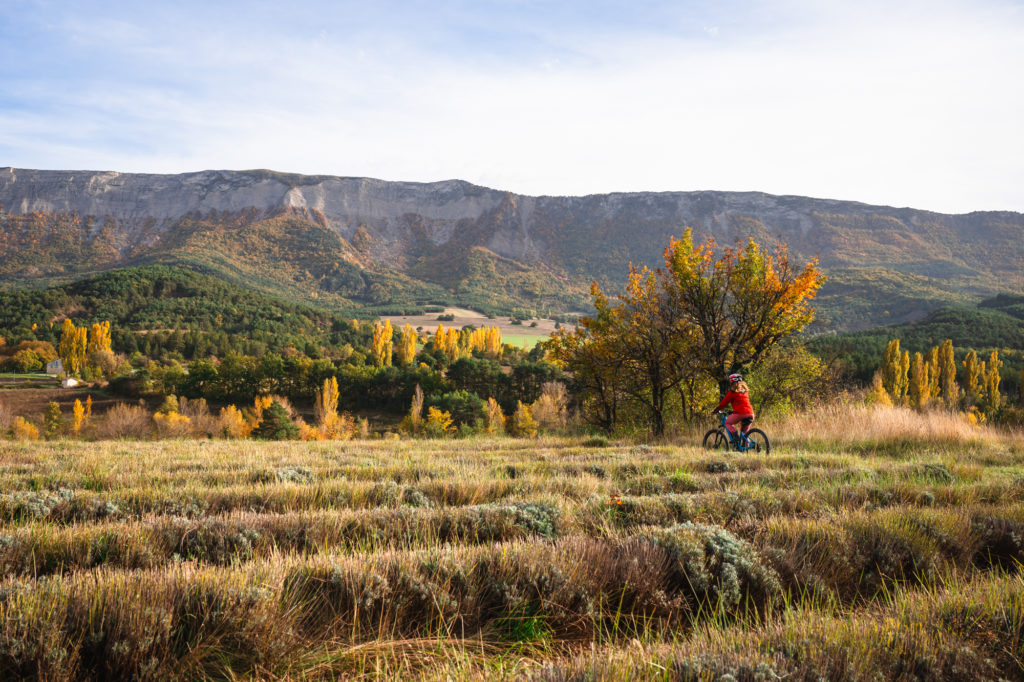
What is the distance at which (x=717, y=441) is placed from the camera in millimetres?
10367

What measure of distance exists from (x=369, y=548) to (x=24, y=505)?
360 centimetres

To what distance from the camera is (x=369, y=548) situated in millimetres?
3596

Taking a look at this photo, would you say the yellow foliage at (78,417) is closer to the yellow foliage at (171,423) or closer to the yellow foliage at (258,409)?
the yellow foliage at (171,423)

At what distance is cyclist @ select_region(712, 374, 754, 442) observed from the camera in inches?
382

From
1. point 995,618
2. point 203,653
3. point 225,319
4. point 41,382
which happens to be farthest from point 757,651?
point 225,319

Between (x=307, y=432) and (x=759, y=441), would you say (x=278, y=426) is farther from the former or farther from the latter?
(x=759, y=441)

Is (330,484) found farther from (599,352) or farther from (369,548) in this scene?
(599,352)

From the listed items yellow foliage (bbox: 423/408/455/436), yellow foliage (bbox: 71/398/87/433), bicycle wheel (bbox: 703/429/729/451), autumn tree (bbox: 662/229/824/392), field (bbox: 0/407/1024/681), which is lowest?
yellow foliage (bbox: 71/398/87/433)

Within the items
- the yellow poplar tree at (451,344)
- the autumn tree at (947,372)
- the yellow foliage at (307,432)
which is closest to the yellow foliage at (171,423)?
the yellow foliage at (307,432)

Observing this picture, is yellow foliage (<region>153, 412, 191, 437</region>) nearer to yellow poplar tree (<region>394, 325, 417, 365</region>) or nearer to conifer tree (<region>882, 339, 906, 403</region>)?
yellow poplar tree (<region>394, 325, 417, 365</region>)

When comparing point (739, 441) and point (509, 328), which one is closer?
point (739, 441)

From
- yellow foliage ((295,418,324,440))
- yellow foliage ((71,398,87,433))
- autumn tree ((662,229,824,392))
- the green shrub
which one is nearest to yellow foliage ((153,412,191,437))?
yellow foliage ((71,398,87,433))

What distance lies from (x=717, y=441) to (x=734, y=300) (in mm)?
8542

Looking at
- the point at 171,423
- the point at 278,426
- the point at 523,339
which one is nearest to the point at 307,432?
the point at 278,426
